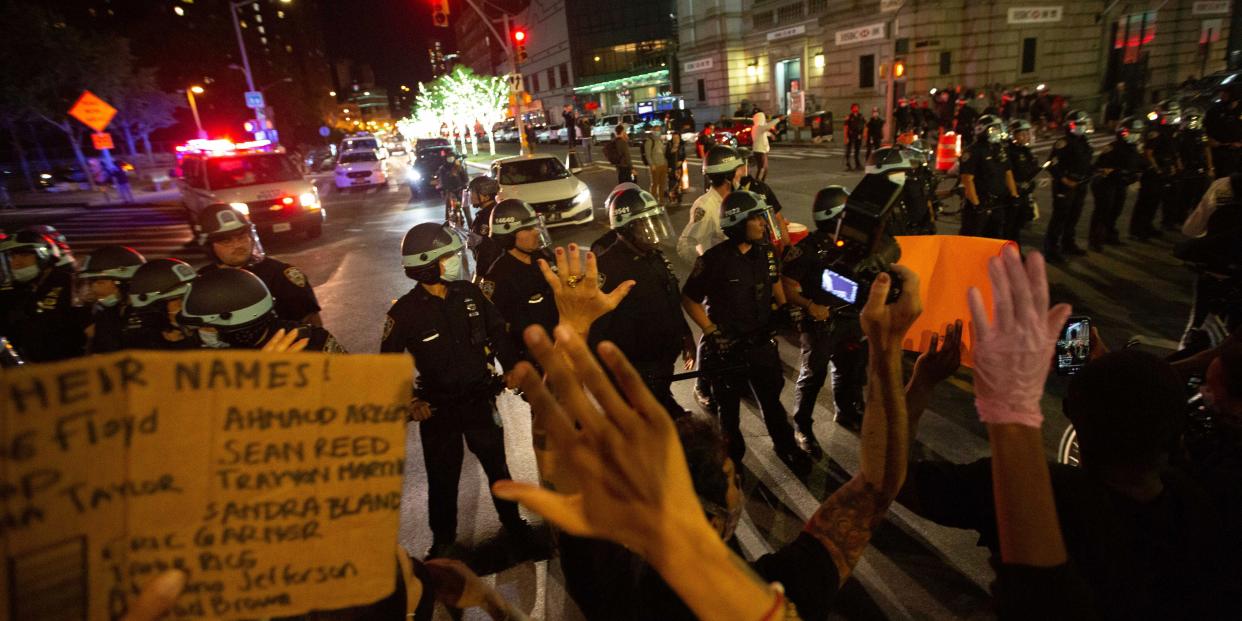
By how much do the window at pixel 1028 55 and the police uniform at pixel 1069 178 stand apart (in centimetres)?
2672

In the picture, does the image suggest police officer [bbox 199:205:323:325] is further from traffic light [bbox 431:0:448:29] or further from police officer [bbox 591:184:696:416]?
traffic light [bbox 431:0:448:29]

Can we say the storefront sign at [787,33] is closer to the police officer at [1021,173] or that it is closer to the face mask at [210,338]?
the police officer at [1021,173]

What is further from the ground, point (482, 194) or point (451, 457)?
point (482, 194)

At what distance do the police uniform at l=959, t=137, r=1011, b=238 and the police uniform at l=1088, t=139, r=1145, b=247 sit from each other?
2.13 metres

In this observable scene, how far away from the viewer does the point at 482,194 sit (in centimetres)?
950

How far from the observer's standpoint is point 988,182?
816 cm

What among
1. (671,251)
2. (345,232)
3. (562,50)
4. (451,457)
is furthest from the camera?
(562,50)

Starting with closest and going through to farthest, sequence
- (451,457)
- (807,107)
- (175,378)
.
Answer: (175,378), (451,457), (807,107)

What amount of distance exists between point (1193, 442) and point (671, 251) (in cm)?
917

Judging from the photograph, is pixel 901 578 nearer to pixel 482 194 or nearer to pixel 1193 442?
pixel 1193 442

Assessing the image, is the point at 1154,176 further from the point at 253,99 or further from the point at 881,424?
the point at 253,99

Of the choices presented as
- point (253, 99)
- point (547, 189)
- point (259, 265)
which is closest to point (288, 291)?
point (259, 265)

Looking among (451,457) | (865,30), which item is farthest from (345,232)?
(865,30)

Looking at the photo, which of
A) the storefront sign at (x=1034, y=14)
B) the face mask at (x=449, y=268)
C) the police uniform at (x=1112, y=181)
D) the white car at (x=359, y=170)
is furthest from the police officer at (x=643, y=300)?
the storefront sign at (x=1034, y=14)
